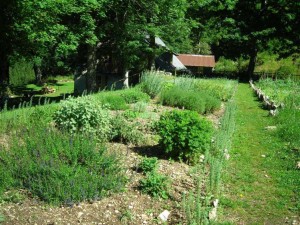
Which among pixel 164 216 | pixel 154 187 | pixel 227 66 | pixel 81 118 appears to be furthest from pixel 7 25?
pixel 227 66

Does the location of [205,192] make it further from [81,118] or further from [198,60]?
[198,60]

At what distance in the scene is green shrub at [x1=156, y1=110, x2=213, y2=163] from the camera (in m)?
6.44

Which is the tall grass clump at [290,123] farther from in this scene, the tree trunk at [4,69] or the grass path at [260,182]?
the tree trunk at [4,69]

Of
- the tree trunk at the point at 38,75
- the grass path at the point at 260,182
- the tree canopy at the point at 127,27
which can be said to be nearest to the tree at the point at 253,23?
the tree canopy at the point at 127,27

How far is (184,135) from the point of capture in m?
6.43

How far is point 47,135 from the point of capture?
6.05 meters

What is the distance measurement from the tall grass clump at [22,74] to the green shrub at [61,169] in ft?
118

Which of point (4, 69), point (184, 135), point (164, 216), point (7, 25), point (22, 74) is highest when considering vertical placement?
point (7, 25)

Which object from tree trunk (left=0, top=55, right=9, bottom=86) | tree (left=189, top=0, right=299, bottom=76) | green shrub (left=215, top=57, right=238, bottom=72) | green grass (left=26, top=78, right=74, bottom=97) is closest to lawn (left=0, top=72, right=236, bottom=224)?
tree trunk (left=0, top=55, right=9, bottom=86)

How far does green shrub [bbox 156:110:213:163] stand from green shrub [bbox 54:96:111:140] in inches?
51.3

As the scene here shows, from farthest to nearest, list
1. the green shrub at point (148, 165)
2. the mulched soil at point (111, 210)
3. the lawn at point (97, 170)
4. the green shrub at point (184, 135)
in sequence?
the green shrub at point (184, 135), the green shrub at point (148, 165), the lawn at point (97, 170), the mulched soil at point (111, 210)

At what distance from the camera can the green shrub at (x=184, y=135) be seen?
6.44 metres

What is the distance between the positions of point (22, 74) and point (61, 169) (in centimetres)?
3858

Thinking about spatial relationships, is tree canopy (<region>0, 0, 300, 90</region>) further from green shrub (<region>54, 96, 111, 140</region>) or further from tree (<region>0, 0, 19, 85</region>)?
green shrub (<region>54, 96, 111, 140</region>)
